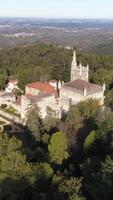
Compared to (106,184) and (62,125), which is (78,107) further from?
(106,184)

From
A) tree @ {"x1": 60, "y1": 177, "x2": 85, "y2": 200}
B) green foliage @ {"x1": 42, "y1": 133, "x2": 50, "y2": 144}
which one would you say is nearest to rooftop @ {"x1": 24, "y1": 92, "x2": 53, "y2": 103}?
green foliage @ {"x1": 42, "y1": 133, "x2": 50, "y2": 144}

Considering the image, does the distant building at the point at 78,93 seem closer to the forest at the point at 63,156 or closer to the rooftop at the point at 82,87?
the rooftop at the point at 82,87

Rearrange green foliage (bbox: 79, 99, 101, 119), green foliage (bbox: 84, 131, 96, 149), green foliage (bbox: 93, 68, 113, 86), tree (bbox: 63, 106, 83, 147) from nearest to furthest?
green foliage (bbox: 84, 131, 96, 149) < tree (bbox: 63, 106, 83, 147) < green foliage (bbox: 79, 99, 101, 119) < green foliage (bbox: 93, 68, 113, 86)

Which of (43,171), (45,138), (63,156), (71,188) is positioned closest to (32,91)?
(45,138)

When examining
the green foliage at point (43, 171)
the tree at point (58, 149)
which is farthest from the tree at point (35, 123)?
the green foliage at point (43, 171)

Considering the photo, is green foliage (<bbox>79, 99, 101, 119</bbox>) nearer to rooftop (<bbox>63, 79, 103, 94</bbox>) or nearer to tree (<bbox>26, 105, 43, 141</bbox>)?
rooftop (<bbox>63, 79, 103, 94</bbox>)

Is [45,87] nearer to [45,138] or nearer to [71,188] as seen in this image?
[45,138]

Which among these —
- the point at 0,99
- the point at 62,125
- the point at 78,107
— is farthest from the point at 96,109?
the point at 0,99
